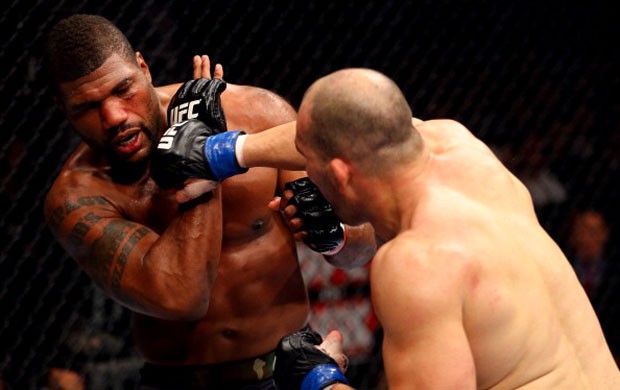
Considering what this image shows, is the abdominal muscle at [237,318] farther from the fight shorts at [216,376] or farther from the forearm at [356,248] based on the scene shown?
the forearm at [356,248]

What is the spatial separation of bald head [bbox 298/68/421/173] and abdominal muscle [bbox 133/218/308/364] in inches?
25.8

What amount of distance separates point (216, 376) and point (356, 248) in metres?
0.43

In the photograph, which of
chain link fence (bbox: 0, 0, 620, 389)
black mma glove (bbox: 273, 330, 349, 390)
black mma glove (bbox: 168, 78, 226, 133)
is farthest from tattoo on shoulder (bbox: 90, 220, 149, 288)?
chain link fence (bbox: 0, 0, 620, 389)

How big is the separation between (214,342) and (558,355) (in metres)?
0.85

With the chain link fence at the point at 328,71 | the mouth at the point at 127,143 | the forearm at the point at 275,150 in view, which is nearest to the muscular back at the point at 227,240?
the mouth at the point at 127,143

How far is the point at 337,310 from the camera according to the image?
262cm

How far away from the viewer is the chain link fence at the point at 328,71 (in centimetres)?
247

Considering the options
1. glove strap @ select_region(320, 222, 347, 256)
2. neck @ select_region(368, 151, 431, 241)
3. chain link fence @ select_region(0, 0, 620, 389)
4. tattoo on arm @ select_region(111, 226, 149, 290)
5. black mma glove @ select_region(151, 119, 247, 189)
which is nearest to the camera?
neck @ select_region(368, 151, 431, 241)

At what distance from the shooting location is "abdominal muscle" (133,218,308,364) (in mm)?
1943

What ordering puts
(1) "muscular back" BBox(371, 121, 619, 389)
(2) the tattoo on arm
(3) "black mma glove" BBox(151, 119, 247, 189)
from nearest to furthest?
(1) "muscular back" BBox(371, 121, 619, 389) < (3) "black mma glove" BBox(151, 119, 247, 189) < (2) the tattoo on arm

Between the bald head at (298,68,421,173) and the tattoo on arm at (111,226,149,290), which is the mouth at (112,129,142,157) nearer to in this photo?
the tattoo on arm at (111,226,149,290)

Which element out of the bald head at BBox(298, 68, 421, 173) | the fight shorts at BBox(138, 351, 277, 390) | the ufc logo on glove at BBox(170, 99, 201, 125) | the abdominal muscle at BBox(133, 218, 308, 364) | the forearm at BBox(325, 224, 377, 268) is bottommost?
the fight shorts at BBox(138, 351, 277, 390)

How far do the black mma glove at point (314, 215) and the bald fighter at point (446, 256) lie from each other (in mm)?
316

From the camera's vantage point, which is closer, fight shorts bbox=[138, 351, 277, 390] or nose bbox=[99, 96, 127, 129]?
nose bbox=[99, 96, 127, 129]
